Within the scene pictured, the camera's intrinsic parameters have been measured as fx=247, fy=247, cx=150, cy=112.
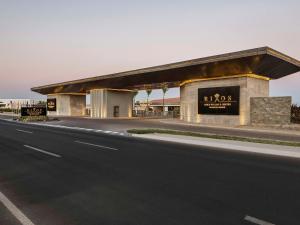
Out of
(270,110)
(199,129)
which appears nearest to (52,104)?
(199,129)

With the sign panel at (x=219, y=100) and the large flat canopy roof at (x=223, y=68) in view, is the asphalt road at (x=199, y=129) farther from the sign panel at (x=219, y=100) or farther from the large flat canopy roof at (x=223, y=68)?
the large flat canopy roof at (x=223, y=68)

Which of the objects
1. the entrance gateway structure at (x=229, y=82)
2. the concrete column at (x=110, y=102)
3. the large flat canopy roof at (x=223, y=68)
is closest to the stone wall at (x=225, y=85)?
the entrance gateway structure at (x=229, y=82)

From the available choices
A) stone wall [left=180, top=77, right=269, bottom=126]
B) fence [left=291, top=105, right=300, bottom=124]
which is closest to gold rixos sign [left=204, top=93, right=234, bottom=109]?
stone wall [left=180, top=77, right=269, bottom=126]

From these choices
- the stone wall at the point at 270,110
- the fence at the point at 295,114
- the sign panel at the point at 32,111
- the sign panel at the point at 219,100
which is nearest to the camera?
the stone wall at the point at 270,110

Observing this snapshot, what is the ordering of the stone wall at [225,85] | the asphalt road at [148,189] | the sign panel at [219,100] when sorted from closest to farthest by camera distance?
1. the asphalt road at [148,189]
2. the stone wall at [225,85]
3. the sign panel at [219,100]

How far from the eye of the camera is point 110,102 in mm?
44094

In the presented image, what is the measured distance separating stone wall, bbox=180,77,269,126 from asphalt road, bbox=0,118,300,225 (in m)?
16.3

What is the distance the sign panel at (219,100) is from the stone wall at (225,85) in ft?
1.33

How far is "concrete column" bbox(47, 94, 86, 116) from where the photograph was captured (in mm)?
55378

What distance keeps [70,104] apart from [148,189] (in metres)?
52.6

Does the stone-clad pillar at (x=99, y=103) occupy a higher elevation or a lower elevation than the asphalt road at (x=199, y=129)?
higher

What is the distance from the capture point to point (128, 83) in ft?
129

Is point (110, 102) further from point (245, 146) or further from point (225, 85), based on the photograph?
point (245, 146)

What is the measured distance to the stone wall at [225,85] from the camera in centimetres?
2564
